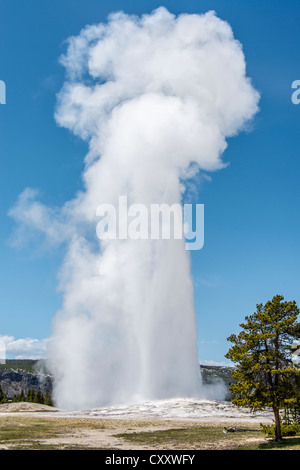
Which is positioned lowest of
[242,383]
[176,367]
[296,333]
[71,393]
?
[71,393]

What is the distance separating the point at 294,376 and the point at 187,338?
2787 inches

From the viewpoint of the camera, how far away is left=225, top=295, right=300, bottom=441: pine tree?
27.8 m

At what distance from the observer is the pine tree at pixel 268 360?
27.8m

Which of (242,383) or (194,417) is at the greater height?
(242,383)

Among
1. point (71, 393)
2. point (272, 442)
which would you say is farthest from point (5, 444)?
point (71, 393)

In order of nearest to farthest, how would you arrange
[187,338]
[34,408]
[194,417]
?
[194,417] → [34,408] → [187,338]

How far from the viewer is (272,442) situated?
1089 inches

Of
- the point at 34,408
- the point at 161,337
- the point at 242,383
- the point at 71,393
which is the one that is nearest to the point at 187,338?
the point at 161,337

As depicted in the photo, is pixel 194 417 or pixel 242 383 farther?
pixel 194 417

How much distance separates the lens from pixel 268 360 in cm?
2866

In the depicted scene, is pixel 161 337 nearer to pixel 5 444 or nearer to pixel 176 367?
pixel 176 367
